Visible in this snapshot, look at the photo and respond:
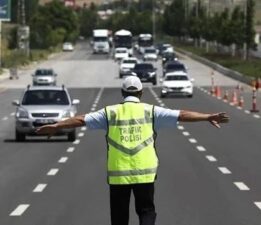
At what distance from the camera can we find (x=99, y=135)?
30.8 m

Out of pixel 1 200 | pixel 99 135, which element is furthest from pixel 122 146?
pixel 99 135

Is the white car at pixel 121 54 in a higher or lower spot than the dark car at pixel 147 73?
lower

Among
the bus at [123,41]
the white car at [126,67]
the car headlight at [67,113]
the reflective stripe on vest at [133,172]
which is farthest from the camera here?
the bus at [123,41]

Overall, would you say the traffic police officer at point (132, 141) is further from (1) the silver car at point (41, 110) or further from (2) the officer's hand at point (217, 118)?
(1) the silver car at point (41, 110)

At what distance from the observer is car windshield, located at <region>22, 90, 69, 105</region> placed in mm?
28469

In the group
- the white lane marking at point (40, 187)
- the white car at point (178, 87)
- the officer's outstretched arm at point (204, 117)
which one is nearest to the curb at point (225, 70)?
the white car at point (178, 87)

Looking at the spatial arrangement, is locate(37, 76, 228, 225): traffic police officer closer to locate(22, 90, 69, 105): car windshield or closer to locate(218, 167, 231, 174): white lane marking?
locate(218, 167, 231, 174): white lane marking

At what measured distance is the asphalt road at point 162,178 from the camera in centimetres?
1384

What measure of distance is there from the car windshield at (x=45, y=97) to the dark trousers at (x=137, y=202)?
786 inches

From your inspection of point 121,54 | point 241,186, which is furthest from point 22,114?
point 121,54

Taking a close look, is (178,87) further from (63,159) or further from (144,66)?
(63,159)

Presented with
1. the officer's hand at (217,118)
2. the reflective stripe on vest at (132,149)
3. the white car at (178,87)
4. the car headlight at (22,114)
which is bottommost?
the white car at (178,87)

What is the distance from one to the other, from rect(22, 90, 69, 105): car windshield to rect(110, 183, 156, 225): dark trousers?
20.0 metres

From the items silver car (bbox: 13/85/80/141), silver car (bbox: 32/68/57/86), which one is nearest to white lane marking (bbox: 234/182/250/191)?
silver car (bbox: 13/85/80/141)
